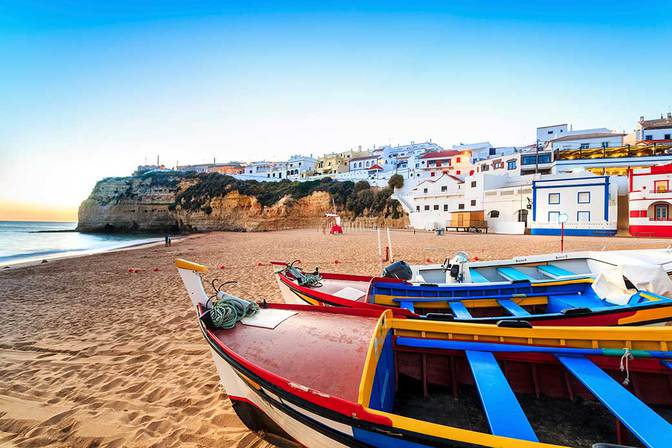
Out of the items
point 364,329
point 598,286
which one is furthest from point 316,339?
point 598,286

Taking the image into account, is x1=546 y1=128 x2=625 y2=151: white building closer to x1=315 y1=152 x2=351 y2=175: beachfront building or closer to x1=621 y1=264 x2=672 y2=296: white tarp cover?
x1=315 y1=152 x2=351 y2=175: beachfront building

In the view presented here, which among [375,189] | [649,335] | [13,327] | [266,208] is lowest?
[13,327]

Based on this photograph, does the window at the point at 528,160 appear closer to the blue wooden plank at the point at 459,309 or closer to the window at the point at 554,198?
the window at the point at 554,198

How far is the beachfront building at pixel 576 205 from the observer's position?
25078mm

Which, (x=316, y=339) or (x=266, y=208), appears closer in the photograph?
(x=316, y=339)

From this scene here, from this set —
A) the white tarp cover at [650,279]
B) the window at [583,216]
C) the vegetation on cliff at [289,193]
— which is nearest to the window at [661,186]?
the window at [583,216]

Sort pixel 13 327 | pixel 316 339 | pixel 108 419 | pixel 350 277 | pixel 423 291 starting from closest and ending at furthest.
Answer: pixel 316 339 → pixel 108 419 → pixel 423 291 → pixel 350 277 → pixel 13 327

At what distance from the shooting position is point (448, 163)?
5378cm

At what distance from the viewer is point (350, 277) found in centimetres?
611

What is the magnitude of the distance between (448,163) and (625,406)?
56759 mm

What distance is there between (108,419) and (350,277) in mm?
4266

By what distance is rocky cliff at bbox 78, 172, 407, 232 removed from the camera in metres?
48.7

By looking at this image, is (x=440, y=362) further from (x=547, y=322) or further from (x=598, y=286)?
(x=598, y=286)

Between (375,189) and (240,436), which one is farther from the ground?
(375,189)
